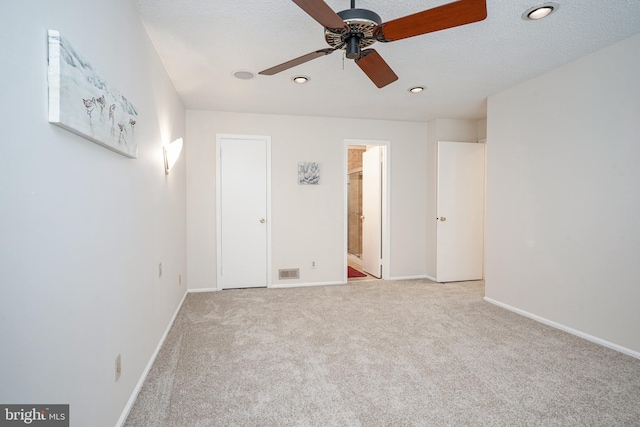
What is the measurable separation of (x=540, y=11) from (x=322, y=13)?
1.58m

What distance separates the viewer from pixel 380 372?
7.40 ft

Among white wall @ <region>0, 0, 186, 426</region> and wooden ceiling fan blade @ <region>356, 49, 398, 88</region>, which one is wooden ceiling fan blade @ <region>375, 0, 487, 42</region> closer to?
wooden ceiling fan blade @ <region>356, 49, 398, 88</region>

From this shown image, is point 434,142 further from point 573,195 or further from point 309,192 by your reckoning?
point 573,195

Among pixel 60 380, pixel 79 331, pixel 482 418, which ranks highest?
pixel 79 331

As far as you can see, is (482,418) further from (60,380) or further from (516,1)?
(516,1)

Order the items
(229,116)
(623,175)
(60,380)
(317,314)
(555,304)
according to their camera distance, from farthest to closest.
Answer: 1. (229,116)
2. (317,314)
3. (555,304)
4. (623,175)
5. (60,380)

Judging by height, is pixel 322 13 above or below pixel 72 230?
above

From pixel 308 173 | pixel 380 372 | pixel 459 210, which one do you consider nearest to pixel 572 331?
pixel 380 372

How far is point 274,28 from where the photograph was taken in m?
2.34

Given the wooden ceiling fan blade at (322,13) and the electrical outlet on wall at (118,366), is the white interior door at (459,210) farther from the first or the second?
the electrical outlet on wall at (118,366)

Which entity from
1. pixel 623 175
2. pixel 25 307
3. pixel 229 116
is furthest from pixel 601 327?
pixel 229 116

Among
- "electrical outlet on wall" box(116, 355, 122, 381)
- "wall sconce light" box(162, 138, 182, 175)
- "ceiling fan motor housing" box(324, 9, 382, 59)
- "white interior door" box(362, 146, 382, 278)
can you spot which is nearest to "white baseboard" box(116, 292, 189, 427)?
"electrical outlet on wall" box(116, 355, 122, 381)

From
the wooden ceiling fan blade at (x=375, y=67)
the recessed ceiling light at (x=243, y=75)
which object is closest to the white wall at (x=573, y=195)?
the wooden ceiling fan blade at (x=375, y=67)

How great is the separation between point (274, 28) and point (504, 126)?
2.75 m
